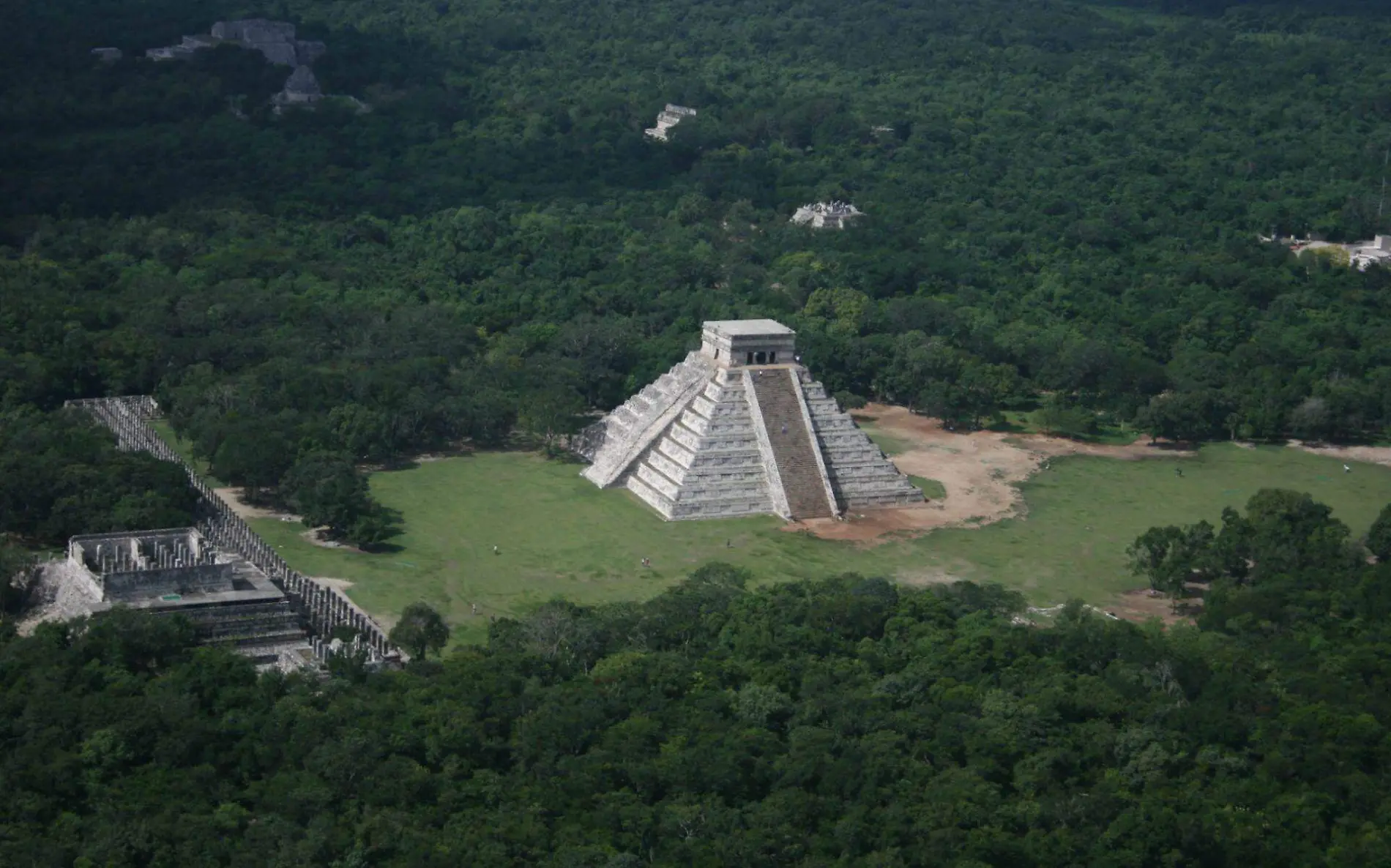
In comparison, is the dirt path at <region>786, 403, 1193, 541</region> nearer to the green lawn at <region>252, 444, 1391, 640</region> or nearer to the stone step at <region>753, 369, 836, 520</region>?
the stone step at <region>753, 369, 836, 520</region>

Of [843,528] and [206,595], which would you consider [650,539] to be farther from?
[206,595]

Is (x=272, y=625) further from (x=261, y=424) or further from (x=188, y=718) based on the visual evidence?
(x=261, y=424)

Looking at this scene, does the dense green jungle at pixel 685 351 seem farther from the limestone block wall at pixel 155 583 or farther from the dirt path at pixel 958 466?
the limestone block wall at pixel 155 583

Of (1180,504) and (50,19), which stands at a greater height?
(50,19)

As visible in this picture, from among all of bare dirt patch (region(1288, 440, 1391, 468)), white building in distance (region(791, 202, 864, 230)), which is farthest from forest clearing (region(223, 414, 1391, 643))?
white building in distance (region(791, 202, 864, 230))

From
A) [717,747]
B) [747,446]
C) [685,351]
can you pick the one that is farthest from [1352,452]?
[717,747]

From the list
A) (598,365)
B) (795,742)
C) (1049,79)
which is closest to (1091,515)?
(598,365)
